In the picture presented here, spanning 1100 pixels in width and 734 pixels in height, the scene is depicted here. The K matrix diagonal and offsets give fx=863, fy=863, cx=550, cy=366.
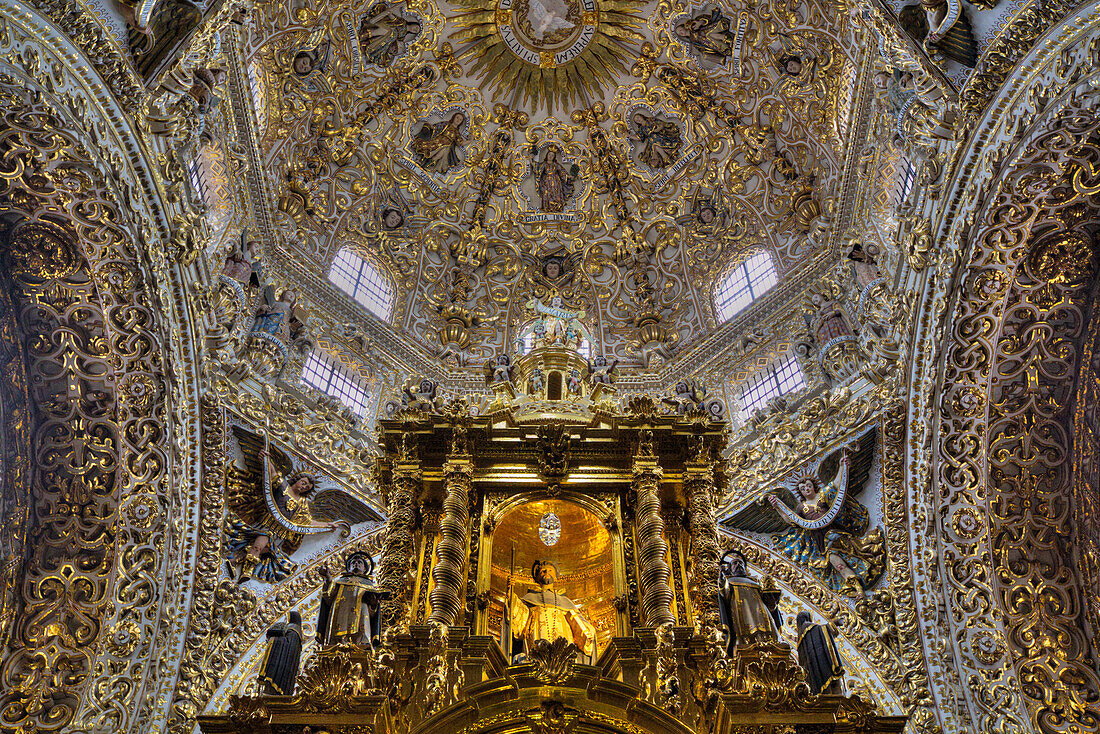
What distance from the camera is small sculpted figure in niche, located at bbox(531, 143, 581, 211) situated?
25.7 meters

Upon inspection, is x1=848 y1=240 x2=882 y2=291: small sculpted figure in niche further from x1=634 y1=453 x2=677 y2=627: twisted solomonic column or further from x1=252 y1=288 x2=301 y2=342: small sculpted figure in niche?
x1=252 y1=288 x2=301 y2=342: small sculpted figure in niche

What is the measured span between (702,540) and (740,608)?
1.52m

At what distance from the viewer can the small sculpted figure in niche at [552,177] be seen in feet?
84.2

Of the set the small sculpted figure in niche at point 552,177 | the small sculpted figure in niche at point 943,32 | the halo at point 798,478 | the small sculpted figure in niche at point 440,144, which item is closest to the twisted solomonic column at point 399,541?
the halo at point 798,478

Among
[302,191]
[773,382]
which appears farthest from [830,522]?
[302,191]

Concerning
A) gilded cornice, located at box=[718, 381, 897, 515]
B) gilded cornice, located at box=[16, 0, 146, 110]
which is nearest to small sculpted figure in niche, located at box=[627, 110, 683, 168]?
gilded cornice, located at box=[718, 381, 897, 515]

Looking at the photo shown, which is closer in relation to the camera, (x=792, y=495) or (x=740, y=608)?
(x=740, y=608)

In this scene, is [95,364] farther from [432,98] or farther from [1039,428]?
[1039,428]

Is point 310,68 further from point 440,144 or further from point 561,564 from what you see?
point 561,564

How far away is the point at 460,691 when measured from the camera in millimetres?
9133

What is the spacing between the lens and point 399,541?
12.1 meters

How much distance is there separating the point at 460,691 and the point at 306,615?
702cm

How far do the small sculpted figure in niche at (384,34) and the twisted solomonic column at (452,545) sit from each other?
1444cm

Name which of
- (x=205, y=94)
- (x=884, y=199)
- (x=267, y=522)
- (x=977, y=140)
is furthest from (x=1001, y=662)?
(x=205, y=94)
